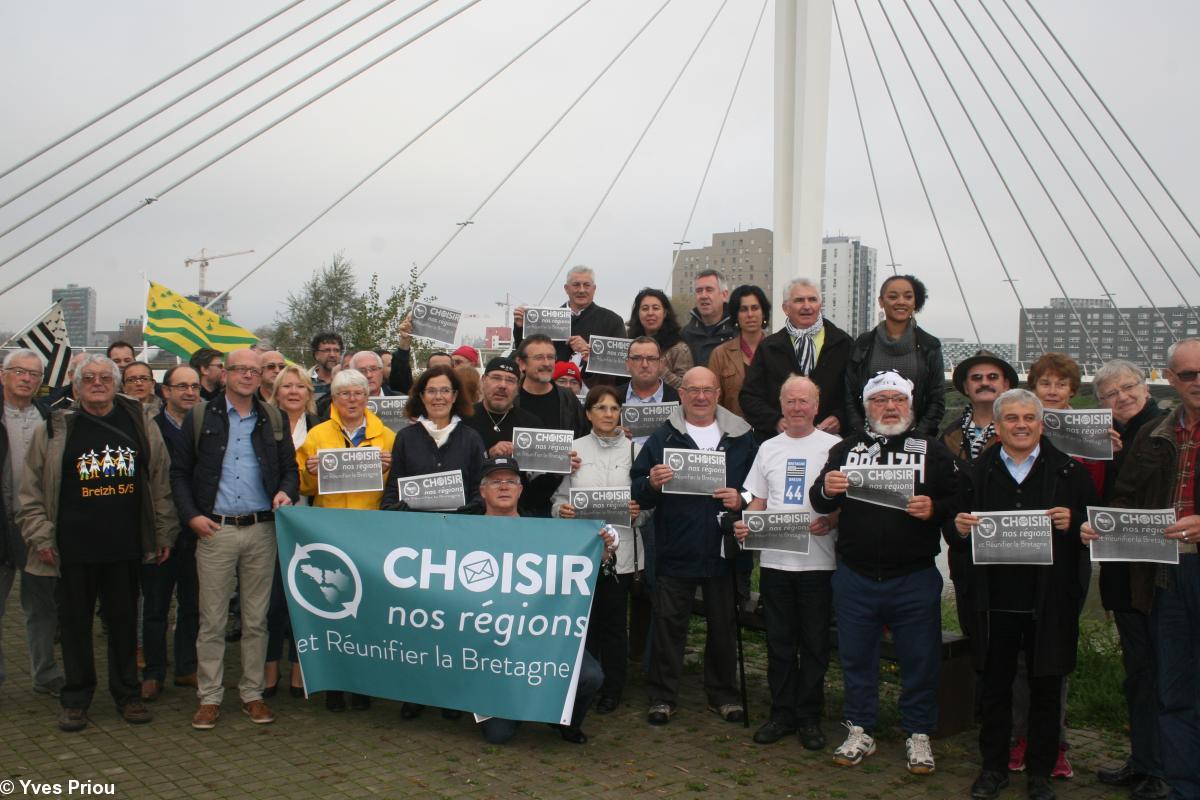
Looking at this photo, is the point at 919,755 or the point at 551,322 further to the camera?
the point at 551,322

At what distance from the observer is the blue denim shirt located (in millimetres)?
6547

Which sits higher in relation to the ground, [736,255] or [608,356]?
[736,255]

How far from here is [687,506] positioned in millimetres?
6637

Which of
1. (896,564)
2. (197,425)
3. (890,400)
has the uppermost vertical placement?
(890,400)

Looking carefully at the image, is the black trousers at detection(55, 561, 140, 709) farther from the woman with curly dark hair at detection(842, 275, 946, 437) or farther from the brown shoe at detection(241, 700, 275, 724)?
the woman with curly dark hair at detection(842, 275, 946, 437)

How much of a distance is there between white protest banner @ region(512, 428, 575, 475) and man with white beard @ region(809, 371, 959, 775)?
1.68 m

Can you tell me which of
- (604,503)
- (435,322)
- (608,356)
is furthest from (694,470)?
(435,322)

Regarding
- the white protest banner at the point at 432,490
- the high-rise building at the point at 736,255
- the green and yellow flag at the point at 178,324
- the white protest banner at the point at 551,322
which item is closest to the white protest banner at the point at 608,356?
the white protest banner at the point at 551,322

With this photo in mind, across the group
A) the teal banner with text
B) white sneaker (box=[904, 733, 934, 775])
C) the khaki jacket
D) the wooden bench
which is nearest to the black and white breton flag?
the khaki jacket

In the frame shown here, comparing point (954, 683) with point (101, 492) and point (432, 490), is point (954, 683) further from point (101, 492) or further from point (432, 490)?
point (101, 492)

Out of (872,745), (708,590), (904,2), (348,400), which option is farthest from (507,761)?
(904,2)

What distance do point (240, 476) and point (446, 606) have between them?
5.07 ft

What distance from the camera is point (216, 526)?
256 inches

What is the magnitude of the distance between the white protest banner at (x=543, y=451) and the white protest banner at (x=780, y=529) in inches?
50.1
